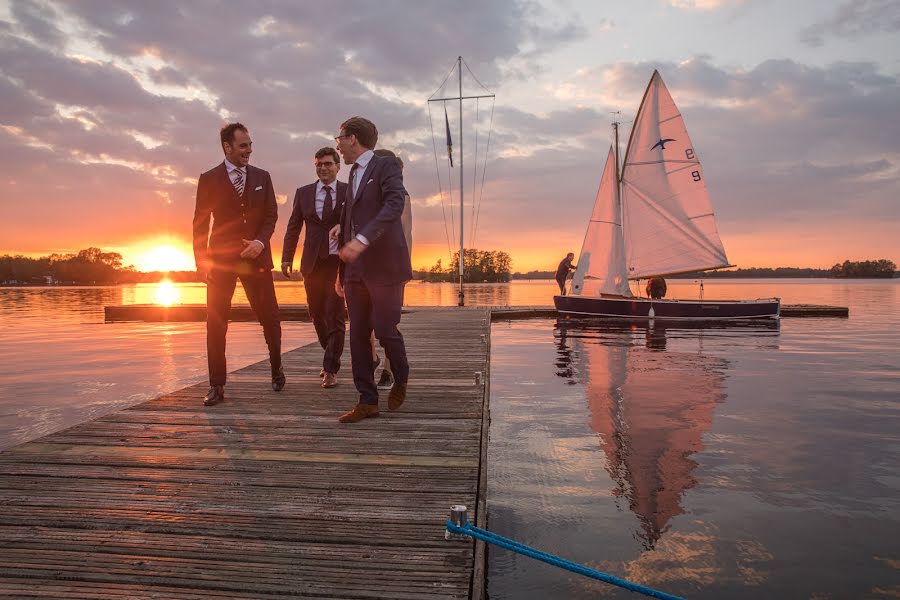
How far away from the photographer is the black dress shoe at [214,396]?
5000 millimetres

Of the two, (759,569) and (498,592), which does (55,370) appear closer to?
(498,592)

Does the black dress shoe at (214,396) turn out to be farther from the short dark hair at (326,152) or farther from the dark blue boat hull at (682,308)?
the dark blue boat hull at (682,308)

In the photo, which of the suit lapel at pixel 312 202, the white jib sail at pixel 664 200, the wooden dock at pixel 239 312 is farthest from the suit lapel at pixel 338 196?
the white jib sail at pixel 664 200

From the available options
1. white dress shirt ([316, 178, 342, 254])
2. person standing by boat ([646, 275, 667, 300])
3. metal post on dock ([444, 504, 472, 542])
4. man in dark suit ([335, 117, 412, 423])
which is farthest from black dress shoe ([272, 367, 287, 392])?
person standing by boat ([646, 275, 667, 300])

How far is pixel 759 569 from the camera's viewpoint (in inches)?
136

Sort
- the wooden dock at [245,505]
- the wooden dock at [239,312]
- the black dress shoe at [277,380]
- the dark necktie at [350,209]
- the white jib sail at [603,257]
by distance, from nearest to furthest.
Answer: the wooden dock at [245,505], the dark necktie at [350,209], the black dress shoe at [277,380], the white jib sail at [603,257], the wooden dock at [239,312]

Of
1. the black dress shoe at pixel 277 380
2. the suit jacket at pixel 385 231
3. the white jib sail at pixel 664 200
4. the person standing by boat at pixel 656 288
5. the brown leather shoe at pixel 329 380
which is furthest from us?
the person standing by boat at pixel 656 288

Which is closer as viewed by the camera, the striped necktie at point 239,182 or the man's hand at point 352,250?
the man's hand at point 352,250

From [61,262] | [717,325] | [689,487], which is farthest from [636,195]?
[61,262]

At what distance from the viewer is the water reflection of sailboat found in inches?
186

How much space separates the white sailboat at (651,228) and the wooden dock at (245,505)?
20890 millimetres

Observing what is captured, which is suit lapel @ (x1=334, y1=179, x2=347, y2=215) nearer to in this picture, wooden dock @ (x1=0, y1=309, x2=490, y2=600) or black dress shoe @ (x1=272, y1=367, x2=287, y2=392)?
black dress shoe @ (x1=272, y1=367, x2=287, y2=392)

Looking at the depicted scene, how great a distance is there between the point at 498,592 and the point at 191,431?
2543mm

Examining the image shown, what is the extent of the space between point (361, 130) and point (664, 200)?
23.8 m
